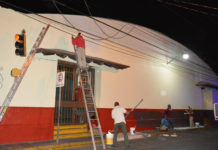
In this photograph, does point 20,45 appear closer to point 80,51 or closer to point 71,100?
point 80,51

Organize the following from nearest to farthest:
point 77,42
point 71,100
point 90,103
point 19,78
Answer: point 19,78, point 90,103, point 77,42, point 71,100

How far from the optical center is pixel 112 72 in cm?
1230

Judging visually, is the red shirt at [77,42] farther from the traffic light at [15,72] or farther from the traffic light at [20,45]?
the traffic light at [15,72]

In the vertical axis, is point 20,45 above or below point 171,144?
above

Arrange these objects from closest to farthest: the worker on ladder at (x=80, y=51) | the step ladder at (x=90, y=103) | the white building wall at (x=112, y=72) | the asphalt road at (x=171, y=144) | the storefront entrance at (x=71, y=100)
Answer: the step ladder at (x=90, y=103) < the asphalt road at (x=171, y=144) < the white building wall at (x=112, y=72) < the worker on ladder at (x=80, y=51) < the storefront entrance at (x=71, y=100)

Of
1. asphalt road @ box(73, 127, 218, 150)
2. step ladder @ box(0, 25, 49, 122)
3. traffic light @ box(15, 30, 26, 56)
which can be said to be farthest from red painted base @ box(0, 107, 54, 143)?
traffic light @ box(15, 30, 26, 56)

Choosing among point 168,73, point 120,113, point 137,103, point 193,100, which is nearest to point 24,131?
point 120,113

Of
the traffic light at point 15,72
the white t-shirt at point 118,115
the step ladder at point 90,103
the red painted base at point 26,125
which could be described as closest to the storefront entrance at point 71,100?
the step ladder at point 90,103

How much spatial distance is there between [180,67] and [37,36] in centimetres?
1398

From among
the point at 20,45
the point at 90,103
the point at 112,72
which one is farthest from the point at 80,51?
the point at 112,72

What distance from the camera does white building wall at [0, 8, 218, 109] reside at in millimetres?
8430

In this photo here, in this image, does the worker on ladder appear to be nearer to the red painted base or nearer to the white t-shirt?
the white t-shirt

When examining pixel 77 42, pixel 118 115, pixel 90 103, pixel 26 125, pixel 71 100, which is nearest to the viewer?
pixel 26 125

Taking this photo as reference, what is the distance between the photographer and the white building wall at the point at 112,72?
A: 27.7ft
